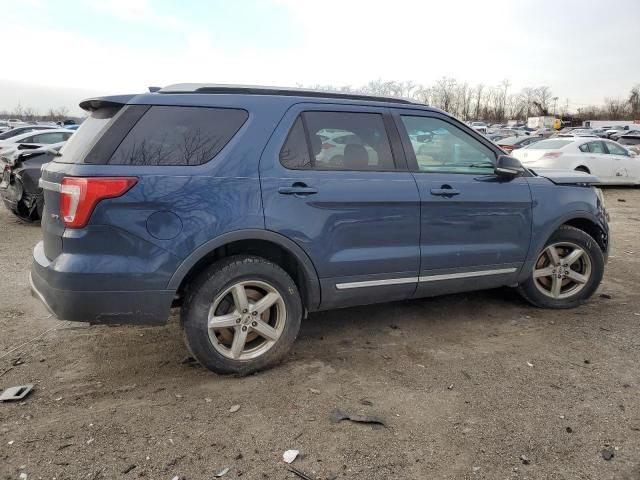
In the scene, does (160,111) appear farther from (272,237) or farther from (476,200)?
(476,200)

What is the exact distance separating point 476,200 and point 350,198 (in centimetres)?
116

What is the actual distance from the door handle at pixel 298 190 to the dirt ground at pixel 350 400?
1.22m

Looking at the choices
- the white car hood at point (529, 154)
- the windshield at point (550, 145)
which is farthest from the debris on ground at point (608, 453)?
the windshield at point (550, 145)

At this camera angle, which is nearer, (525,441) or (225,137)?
(525,441)

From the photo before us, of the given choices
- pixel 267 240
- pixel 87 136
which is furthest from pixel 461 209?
pixel 87 136

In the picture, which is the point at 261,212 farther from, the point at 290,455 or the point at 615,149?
the point at 615,149

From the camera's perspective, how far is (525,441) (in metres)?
2.69

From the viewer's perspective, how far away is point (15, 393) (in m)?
3.12

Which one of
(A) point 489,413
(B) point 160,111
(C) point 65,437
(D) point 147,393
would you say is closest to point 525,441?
(A) point 489,413

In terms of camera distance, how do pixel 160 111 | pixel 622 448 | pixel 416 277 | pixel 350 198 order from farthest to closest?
pixel 416 277, pixel 350 198, pixel 160 111, pixel 622 448

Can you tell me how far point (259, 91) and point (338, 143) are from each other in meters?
0.66

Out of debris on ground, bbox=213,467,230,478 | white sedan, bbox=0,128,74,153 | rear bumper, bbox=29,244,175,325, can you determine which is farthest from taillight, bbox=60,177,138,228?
white sedan, bbox=0,128,74,153

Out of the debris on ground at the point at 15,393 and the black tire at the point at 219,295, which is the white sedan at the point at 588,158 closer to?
the black tire at the point at 219,295

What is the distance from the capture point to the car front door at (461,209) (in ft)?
12.6
